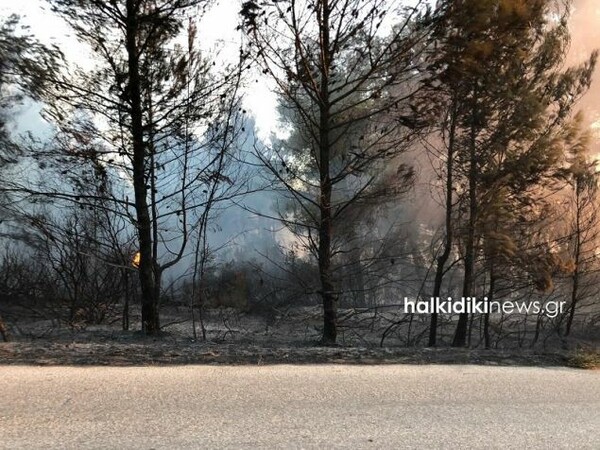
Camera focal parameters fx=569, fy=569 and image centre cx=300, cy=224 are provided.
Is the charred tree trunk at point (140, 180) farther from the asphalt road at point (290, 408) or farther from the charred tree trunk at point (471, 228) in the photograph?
the charred tree trunk at point (471, 228)

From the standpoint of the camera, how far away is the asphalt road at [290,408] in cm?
350

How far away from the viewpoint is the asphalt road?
3.50 meters

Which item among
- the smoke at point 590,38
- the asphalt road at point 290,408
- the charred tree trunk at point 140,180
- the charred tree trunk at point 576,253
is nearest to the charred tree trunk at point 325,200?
the charred tree trunk at point 140,180

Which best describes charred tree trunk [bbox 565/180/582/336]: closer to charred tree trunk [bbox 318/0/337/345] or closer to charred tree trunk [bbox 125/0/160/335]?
charred tree trunk [bbox 318/0/337/345]

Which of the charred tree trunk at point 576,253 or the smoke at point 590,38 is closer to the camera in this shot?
the charred tree trunk at point 576,253

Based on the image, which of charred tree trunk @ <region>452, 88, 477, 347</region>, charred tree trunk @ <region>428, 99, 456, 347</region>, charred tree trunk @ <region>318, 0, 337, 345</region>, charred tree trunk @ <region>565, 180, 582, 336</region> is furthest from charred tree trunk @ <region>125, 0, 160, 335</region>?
charred tree trunk @ <region>565, 180, 582, 336</region>

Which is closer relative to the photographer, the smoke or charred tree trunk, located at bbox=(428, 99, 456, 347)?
charred tree trunk, located at bbox=(428, 99, 456, 347)

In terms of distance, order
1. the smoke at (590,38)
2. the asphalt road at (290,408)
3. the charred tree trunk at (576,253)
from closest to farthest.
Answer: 1. the asphalt road at (290,408)
2. the charred tree trunk at (576,253)
3. the smoke at (590,38)

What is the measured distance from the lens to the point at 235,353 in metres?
6.13

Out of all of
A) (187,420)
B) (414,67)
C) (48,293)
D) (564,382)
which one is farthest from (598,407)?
(48,293)

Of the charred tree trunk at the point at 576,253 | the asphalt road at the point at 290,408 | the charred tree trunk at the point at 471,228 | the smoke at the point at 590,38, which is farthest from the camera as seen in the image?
the smoke at the point at 590,38

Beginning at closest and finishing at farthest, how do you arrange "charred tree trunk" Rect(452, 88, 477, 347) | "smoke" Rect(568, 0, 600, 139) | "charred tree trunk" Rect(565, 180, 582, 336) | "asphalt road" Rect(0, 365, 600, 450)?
"asphalt road" Rect(0, 365, 600, 450)
"charred tree trunk" Rect(452, 88, 477, 347)
"charred tree trunk" Rect(565, 180, 582, 336)
"smoke" Rect(568, 0, 600, 139)

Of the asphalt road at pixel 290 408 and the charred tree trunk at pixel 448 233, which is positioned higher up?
the charred tree trunk at pixel 448 233

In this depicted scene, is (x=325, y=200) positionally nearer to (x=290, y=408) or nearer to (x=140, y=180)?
(x=140, y=180)
